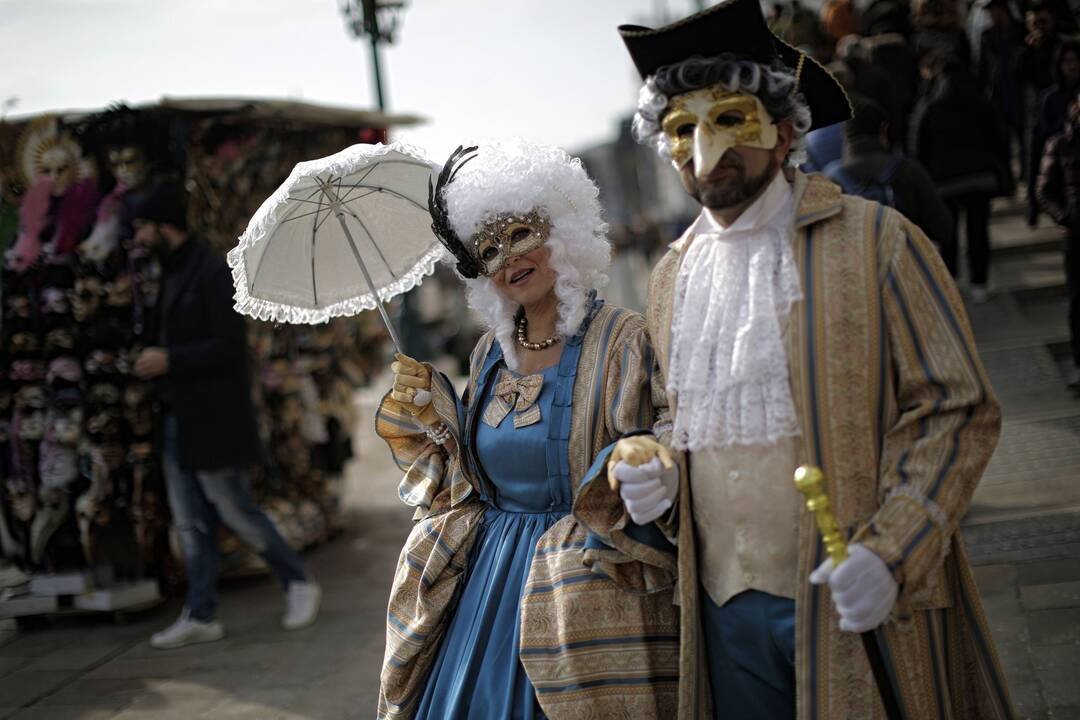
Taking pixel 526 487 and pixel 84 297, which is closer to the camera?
pixel 526 487

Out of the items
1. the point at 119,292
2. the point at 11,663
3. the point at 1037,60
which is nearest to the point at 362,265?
the point at 119,292

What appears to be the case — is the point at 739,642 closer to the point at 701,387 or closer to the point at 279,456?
the point at 701,387

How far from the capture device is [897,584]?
2.01 m

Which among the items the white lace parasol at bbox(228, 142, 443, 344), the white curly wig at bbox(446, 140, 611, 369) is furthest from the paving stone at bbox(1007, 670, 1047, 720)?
the white lace parasol at bbox(228, 142, 443, 344)

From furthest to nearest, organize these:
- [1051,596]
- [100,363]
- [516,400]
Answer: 1. [100,363]
2. [1051,596]
3. [516,400]

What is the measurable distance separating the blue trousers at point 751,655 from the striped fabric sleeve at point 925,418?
31cm

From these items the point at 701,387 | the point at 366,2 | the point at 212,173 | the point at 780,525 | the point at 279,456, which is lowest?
the point at 279,456

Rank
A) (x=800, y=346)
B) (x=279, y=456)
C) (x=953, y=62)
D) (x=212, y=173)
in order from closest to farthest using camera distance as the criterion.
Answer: (x=800, y=346) < (x=212, y=173) < (x=279, y=456) < (x=953, y=62)

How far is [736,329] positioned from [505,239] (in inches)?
32.3

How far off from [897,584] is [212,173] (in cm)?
501

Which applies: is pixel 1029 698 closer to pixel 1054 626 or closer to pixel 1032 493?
pixel 1054 626

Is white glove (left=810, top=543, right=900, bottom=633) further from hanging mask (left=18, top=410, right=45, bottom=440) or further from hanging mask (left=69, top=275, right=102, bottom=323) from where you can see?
hanging mask (left=18, top=410, right=45, bottom=440)

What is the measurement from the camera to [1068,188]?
576cm

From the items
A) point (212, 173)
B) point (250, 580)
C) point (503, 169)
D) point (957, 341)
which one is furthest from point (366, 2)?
point (957, 341)
